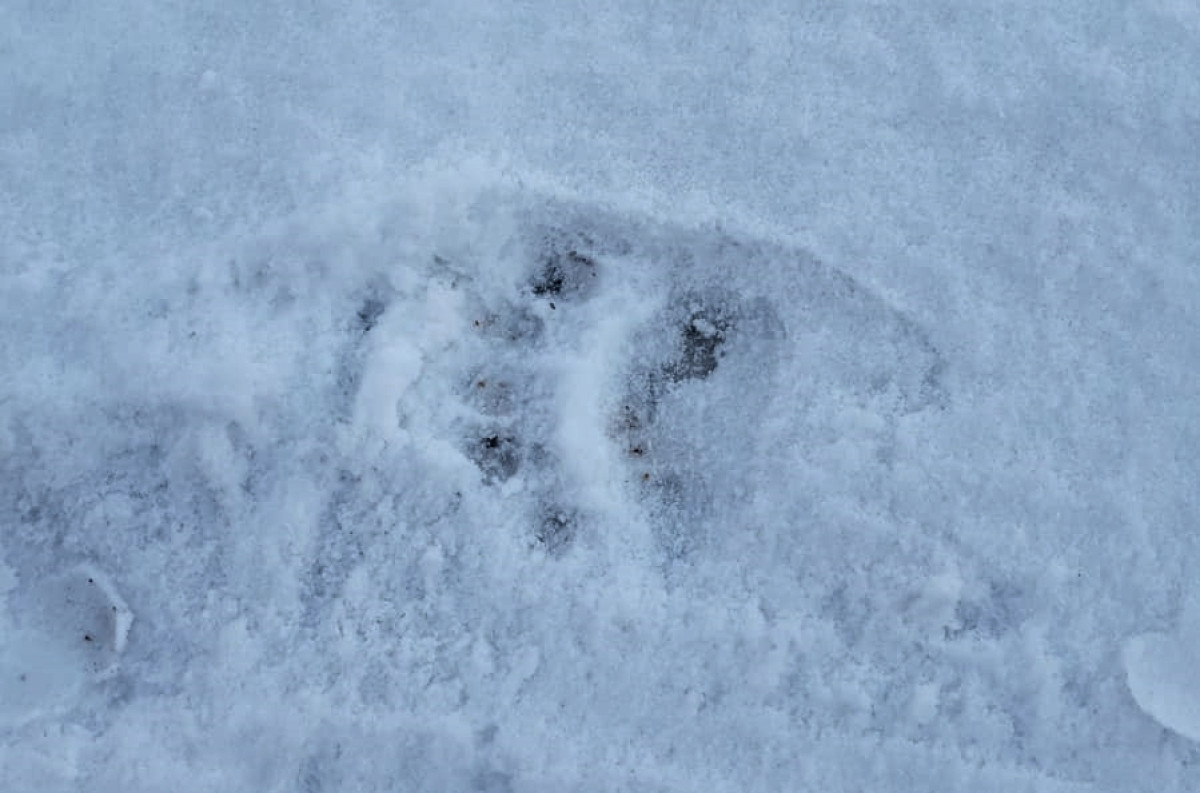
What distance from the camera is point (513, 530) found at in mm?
1721

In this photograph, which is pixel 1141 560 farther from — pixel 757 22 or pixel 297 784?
pixel 297 784

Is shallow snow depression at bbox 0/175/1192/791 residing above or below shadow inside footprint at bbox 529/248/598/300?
below

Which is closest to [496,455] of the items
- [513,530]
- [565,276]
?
[513,530]

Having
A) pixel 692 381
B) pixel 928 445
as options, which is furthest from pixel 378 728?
pixel 928 445

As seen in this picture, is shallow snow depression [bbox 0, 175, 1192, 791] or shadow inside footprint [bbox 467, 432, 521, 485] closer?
shallow snow depression [bbox 0, 175, 1192, 791]

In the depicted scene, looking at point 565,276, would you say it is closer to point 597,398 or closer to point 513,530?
point 597,398

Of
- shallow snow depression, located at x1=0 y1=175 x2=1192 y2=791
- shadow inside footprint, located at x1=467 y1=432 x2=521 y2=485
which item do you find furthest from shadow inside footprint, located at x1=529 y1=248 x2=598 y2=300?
shadow inside footprint, located at x1=467 y1=432 x2=521 y2=485

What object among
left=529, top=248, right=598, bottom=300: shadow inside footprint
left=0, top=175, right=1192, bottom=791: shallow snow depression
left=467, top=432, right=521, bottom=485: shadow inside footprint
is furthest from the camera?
left=529, top=248, right=598, bottom=300: shadow inside footprint

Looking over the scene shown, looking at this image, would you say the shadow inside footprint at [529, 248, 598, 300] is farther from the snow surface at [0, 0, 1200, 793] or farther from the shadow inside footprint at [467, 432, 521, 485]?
the shadow inside footprint at [467, 432, 521, 485]

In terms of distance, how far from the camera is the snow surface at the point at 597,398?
5.35 feet

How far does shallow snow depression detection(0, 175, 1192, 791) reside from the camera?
5.29 ft

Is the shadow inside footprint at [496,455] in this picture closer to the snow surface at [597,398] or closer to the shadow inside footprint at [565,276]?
the snow surface at [597,398]

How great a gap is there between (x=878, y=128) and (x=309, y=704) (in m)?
1.48

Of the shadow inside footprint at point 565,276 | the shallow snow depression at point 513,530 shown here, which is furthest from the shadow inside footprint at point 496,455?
the shadow inside footprint at point 565,276
